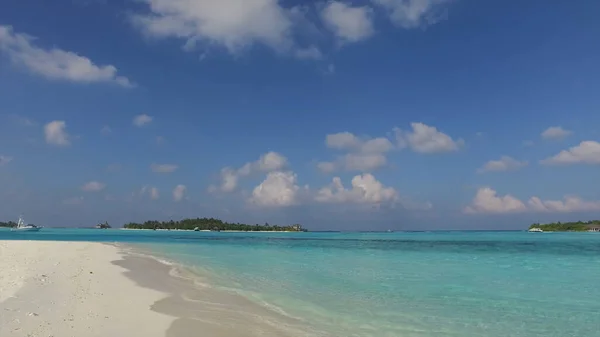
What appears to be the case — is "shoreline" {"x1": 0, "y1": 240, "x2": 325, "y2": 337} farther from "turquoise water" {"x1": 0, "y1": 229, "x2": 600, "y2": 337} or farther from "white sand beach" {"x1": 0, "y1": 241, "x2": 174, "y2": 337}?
"turquoise water" {"x1": 0, "y1": 229, "x2": 600, "y2": 337}

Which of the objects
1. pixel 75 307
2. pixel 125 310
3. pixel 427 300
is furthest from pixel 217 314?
pixel 427 300

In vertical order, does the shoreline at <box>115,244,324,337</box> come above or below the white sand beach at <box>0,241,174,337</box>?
below

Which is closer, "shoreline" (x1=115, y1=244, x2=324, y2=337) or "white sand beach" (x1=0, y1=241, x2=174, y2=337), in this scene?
"white sand beach" (x1=0, y1=241, x2=174, y2=337)

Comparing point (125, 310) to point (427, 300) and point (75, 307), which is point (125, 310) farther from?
point (427, 300)

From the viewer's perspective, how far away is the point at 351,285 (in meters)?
19.5

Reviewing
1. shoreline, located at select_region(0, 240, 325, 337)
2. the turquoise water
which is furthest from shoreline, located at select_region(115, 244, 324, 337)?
the turquoise water

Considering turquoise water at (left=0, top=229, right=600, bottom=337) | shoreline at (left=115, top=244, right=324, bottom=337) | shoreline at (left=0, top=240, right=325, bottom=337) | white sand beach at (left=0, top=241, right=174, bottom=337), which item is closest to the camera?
white sand beach at (left=0, top=241, right=174, bottom=337)

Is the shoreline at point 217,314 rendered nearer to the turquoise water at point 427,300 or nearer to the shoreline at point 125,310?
the shoreline at point 125,310

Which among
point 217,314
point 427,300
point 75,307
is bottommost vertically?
point 427,300

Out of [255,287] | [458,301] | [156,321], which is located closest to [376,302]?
[458,301]

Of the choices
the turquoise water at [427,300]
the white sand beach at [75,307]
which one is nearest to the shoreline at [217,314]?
the white sand beach at [75,307]

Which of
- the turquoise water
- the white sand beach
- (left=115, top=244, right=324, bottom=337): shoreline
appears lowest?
the turquoise water

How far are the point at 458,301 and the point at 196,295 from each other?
33.4ft

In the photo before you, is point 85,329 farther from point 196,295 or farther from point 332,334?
point 196,295
